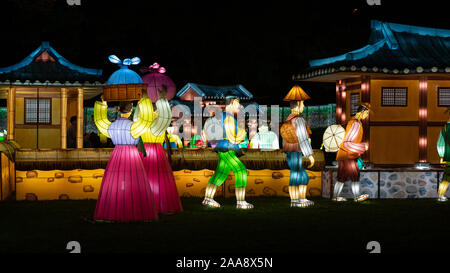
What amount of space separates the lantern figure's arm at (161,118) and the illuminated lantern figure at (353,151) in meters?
4.49

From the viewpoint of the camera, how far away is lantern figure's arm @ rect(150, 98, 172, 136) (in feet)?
34.1

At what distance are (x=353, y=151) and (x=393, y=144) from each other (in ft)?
10.6

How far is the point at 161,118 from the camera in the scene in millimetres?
10430

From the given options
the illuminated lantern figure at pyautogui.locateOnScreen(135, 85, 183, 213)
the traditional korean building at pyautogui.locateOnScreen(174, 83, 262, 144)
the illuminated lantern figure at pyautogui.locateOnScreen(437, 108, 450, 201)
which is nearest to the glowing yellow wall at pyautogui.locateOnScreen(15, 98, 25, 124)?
the illuminated lantern figure at pyautogui.locateOnScreen(135, 85, 183, 213)

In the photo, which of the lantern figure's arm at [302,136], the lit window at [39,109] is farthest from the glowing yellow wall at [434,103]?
the lit window at [39,109]

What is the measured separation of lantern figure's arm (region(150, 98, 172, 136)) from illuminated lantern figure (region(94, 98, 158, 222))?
0.89ft

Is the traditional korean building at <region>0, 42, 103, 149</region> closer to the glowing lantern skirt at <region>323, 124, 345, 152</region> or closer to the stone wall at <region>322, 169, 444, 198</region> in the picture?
the stone wall at <region>322, 169, 444, 198</region>

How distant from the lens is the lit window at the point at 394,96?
16.2m

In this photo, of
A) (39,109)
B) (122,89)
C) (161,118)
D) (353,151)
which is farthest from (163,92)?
(39,109)

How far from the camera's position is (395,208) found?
1277 cm

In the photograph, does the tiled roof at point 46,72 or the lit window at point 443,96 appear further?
the tiled roof at point 46,72

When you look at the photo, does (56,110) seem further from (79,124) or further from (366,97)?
(366,97)

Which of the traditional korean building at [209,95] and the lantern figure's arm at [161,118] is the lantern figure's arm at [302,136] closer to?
the lantern figure's arm at [161,118]

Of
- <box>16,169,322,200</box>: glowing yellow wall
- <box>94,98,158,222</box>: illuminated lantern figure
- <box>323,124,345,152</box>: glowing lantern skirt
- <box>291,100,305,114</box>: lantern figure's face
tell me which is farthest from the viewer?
<box>16,169,322,200</box>: glowing yellow wall
